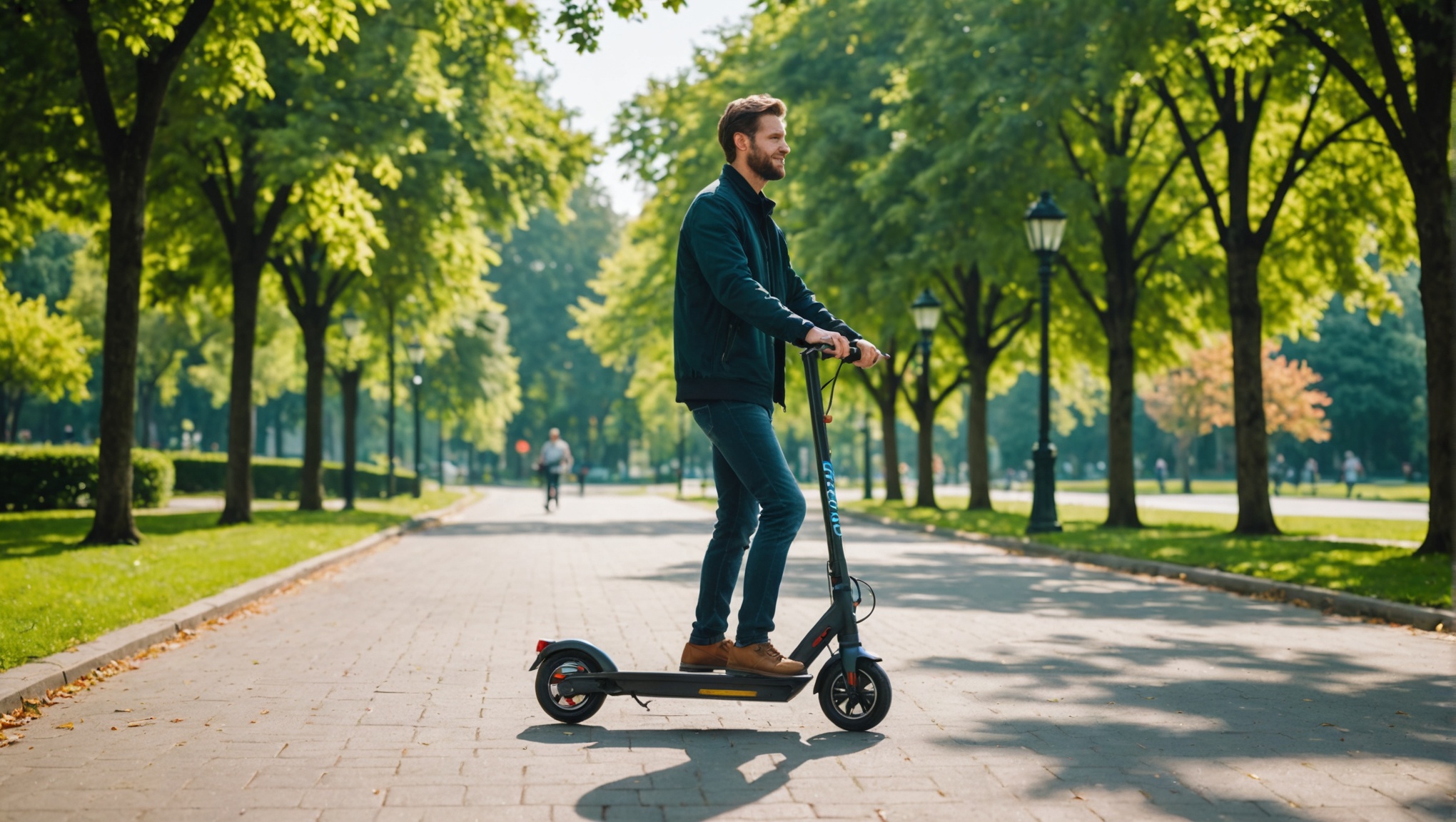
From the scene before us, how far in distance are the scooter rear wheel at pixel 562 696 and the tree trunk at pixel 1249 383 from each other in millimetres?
14090

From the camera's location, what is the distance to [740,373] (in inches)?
197

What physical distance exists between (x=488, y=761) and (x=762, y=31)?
25.7 meters

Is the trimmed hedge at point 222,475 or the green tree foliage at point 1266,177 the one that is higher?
the green tree foliage at point 1266,177

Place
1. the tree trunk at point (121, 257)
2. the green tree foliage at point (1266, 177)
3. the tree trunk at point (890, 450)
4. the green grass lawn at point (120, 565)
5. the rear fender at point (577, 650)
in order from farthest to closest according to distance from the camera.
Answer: the tree trunk at point (890, 450)
the green tree foliage at point (1266, 177)
the tree trunk at point (121, 257)
the green grass lawn at point (120, 565)
the rear fender at point (577, 650)

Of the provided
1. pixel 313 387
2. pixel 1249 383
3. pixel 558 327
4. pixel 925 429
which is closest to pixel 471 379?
pixel 925 429

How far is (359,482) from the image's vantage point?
41875 mm

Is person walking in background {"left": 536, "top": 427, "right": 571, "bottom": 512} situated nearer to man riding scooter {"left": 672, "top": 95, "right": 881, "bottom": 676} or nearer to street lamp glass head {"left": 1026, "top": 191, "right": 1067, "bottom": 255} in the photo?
street lamp glass head {"left": 1026, "top": 191, "right": 1067, "bottom": 255}

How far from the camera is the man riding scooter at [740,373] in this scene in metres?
4.93

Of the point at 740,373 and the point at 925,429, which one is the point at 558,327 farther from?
the point at 740,373

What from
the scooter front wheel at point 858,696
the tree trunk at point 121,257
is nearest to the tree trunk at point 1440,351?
the scooter front wheel at point 858,696

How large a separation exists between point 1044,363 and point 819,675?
14718 mm

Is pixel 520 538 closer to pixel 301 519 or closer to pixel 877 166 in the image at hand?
pixel 301 519

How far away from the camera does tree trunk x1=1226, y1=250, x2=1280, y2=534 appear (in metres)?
17.5

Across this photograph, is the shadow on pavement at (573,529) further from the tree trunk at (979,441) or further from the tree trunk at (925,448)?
the tree trunk at (979,441)
